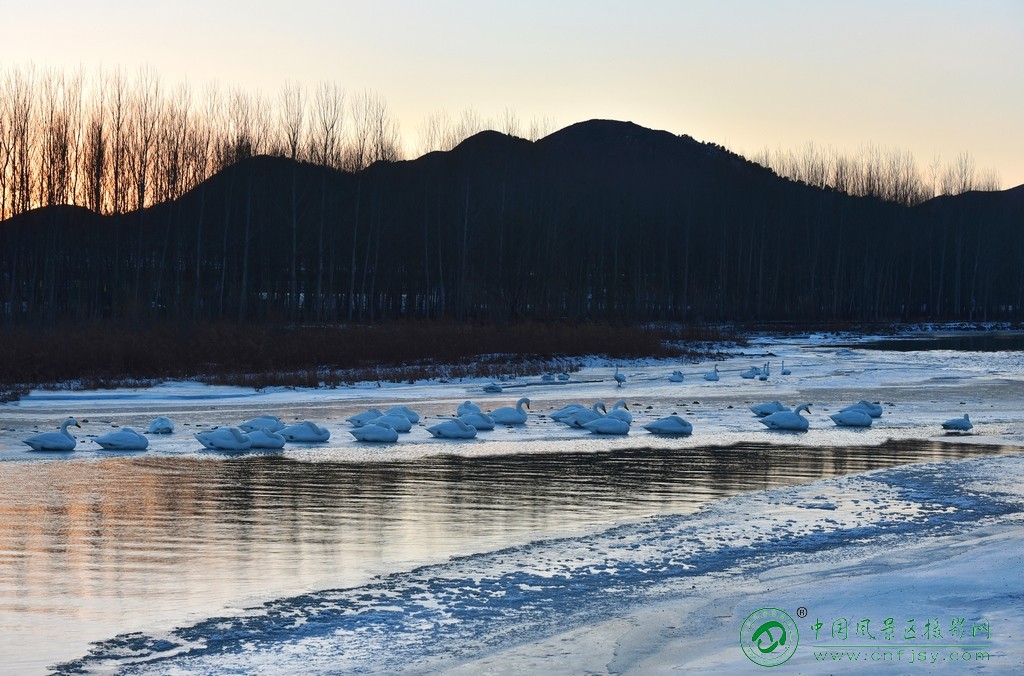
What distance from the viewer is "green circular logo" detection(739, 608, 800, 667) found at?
5.71m

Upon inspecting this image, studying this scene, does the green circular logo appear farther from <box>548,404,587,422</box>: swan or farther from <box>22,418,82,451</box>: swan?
<box>548,404,587,422</box>: swan

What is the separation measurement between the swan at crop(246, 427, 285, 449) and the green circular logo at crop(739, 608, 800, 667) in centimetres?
974

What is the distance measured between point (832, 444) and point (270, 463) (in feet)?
28.2

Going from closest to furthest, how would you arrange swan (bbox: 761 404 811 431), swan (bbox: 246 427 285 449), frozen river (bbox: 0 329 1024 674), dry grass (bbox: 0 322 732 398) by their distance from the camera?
1. frozen river (bbox: 0 329 1024 674)
2. swan (bbox: 246 427 285 449)
3. swan (bbox: 761 404 811 431)
4. dry grass (bbox: 0 322 732 398)

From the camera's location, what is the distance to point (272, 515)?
403 inches

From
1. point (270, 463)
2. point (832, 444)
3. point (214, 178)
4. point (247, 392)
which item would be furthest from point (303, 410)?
point (214, 178)

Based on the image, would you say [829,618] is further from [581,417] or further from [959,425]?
[959,425]

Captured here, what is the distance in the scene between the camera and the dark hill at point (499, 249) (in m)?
56.7

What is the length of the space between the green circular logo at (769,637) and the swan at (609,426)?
33.6 feet

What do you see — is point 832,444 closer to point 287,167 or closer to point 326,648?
point 326,648

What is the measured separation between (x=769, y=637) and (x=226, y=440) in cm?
1040

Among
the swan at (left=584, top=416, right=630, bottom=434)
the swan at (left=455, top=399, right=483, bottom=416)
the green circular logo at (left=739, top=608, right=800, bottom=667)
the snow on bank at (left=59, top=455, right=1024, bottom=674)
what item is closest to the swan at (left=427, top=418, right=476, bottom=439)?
the swan at (left=455, top=399, right=483, bottom=416)

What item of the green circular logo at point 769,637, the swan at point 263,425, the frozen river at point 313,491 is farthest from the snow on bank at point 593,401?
the green circular logo at point 769,637

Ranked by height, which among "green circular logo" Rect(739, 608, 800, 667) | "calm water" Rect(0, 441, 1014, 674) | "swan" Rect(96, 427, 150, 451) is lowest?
"calm water" Rect(0, 441, 1014, 674)
